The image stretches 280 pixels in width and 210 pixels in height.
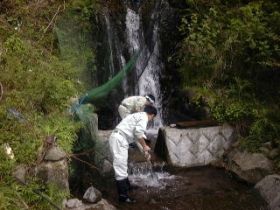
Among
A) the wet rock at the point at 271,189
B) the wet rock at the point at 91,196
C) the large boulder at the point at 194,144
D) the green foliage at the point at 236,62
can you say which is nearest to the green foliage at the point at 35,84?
the wet rock at the point at 91,196

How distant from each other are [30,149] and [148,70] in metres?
5.50

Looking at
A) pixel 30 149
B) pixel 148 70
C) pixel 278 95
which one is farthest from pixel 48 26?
pixel 278 95

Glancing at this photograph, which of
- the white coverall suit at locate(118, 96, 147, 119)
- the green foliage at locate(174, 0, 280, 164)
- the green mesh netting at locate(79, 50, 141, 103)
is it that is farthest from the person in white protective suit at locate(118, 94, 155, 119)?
the green foliage at locate(174, 0, 280, 164)

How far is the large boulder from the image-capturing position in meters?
7.40

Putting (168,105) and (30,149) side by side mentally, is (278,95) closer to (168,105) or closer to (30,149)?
(168,105)

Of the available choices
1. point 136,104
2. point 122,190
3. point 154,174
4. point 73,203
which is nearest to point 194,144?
point 154,174

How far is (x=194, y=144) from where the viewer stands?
24.8 feet

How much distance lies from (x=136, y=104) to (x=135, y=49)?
354cm

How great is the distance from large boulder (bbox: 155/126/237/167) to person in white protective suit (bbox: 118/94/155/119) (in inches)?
47.3

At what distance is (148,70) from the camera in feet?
32.7

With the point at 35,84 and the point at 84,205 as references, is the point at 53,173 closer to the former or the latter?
the point at 84,205

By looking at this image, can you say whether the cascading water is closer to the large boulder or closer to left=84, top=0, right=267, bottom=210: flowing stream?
left=84, top=0, right=267, bottom=210: flowing stream

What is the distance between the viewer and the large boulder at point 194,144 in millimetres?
7397

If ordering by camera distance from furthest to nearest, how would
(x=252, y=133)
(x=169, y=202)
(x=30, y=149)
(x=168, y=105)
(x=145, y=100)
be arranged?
(x=168, y=105), (x=252, y=133), (x=145, y=100), (x=169, y=202), (x=30, y=149)
